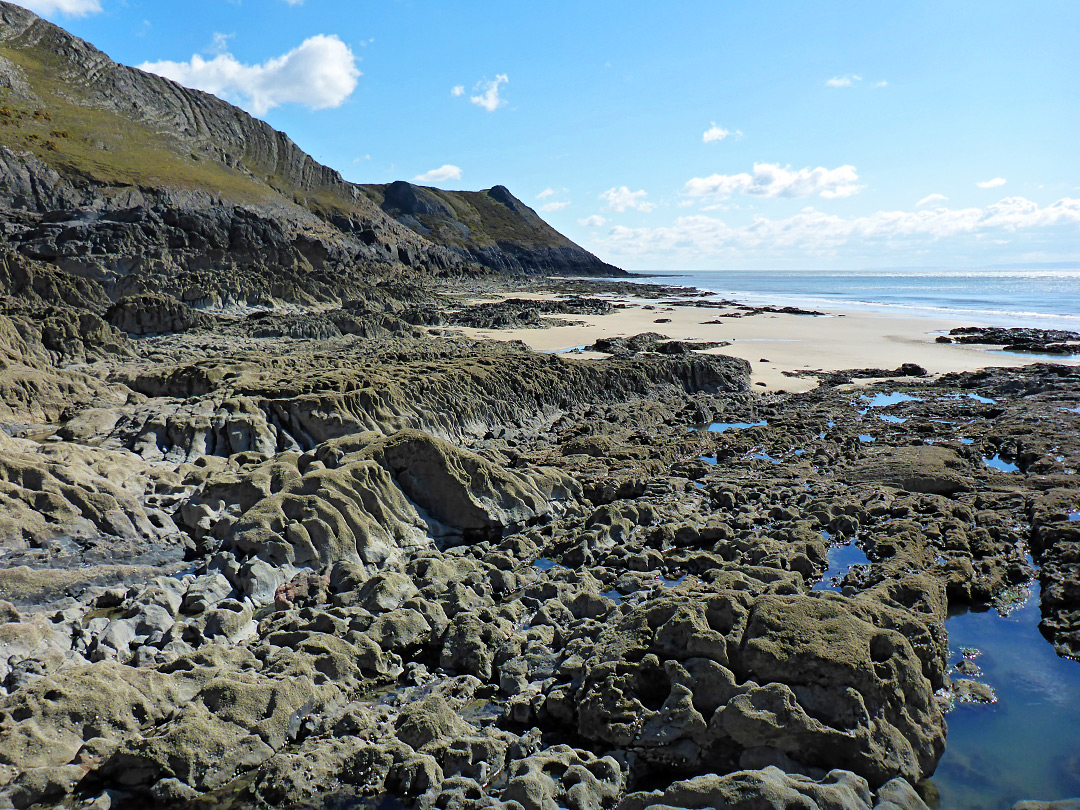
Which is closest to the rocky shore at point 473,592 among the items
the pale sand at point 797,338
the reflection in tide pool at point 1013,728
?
the reflection in tide pool at point 1013,728

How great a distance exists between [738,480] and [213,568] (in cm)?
1235

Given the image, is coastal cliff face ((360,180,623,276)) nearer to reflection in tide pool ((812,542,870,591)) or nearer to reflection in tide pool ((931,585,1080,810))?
reflection in tide pool ((812,542,870,591))

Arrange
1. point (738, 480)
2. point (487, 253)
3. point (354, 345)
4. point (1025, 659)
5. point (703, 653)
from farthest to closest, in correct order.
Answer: point (487, 253), point (354, 345), point (738, 480), point (1025, 659), point (703, 653)

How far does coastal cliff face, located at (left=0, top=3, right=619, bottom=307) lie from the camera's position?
55812 millimetres

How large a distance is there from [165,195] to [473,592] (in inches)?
3138

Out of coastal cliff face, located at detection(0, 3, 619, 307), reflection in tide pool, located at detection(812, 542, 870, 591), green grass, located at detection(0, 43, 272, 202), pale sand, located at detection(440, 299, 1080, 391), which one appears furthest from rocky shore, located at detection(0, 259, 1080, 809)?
green grass, located at detection(0, 43, 272, 202)

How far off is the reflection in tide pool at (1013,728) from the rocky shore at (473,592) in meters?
0.36

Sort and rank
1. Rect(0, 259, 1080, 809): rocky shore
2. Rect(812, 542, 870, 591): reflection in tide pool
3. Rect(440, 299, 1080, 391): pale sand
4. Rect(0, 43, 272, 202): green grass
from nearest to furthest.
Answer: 1. Rect(0, 259, 1080, 809): rocky shore
2. Rect(812, 542, 870, 591): reflection in tide pool
3. Rect(440, 299, 1080, 391): pale sand
4. Rect(0, 43, 272, 202): green grass

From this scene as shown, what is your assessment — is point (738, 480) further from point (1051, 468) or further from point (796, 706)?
point (796, 706)

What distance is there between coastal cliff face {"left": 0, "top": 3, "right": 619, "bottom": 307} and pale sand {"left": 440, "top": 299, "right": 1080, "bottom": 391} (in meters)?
22.9

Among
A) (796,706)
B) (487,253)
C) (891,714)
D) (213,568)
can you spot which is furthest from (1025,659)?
(487,253)

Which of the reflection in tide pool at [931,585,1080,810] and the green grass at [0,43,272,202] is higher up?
the green grass at [0,43,272,202]

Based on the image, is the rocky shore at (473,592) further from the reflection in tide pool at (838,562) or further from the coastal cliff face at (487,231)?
the coastal cliff face at (487,231)

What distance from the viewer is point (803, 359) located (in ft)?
124
